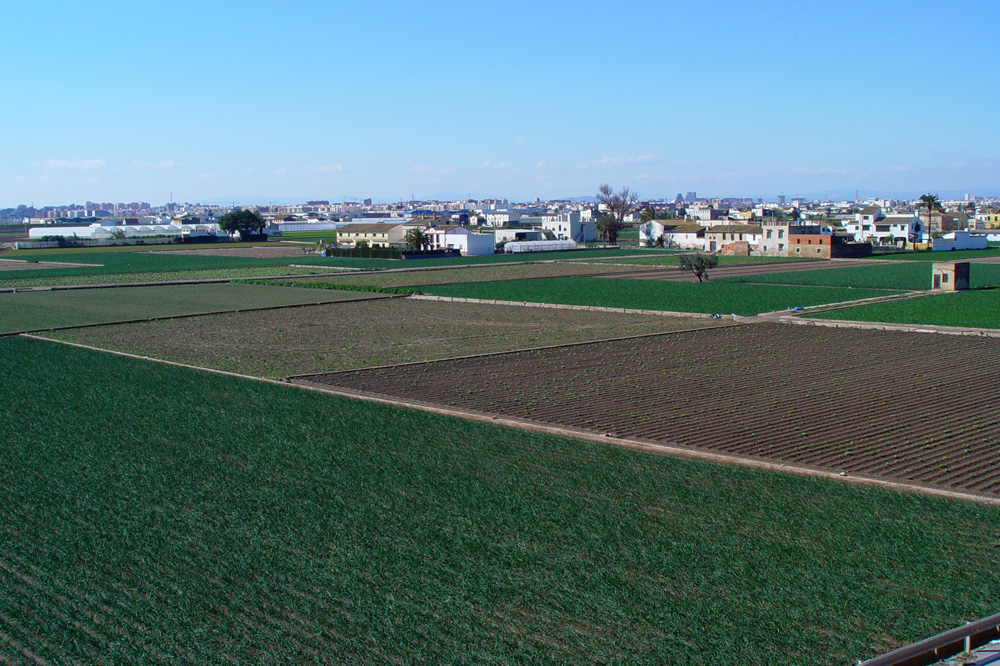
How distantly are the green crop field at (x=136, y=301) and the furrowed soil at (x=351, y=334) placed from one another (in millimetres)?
3082

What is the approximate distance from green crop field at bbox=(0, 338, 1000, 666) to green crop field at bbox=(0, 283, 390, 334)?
2197cm

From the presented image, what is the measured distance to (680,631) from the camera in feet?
30.3

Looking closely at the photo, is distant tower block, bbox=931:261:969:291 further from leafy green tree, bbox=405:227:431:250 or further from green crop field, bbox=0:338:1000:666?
leafy green tree, bbox=405:227:431:250

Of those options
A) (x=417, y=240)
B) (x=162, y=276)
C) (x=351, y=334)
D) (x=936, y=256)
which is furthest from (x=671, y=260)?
(x=351, y=334)

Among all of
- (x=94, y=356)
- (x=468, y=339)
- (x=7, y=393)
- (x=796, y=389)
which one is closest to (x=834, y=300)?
(x=468, y=339)

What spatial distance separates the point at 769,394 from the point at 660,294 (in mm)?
26215

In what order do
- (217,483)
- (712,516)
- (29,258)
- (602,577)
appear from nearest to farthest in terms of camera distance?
(602,577) < (712,516) < (217,483) < (29,258)

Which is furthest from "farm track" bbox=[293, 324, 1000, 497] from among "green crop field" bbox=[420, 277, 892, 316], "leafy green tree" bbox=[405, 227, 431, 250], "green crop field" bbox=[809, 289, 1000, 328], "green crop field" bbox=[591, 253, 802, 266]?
→ "leafy green tree" bbox=[405, 227, 431, 250]

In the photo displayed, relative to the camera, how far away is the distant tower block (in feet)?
151

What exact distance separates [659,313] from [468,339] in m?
10.6

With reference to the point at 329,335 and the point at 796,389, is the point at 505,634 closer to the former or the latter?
the point at 796,389

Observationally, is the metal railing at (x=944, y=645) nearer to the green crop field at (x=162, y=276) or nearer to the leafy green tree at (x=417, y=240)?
the green crop field at (x=162, y=276)

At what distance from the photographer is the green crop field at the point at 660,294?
40.6 meters

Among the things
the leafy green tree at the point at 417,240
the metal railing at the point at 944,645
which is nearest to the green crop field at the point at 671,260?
the leafy green tree at the point at 417,240
